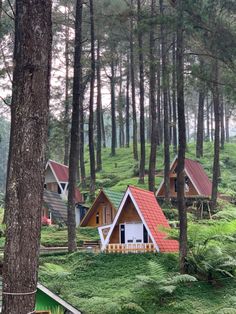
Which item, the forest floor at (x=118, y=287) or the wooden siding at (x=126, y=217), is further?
the wooden siding at (x=126, y=217)

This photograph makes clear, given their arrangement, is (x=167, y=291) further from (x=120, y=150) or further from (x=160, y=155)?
(x=120, y=150)

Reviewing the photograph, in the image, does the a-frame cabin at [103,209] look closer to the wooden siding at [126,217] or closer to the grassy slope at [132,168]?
the wooden siding at [126,217]

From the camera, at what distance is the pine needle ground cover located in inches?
392

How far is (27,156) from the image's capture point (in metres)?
5.08

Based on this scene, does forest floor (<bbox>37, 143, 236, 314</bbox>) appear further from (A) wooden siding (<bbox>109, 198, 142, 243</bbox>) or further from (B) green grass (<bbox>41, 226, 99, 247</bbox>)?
(B) green grass (<bbox>41, 226, 99, 247</bbox>)

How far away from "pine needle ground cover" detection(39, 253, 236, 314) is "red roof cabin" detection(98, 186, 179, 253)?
515 millimetres

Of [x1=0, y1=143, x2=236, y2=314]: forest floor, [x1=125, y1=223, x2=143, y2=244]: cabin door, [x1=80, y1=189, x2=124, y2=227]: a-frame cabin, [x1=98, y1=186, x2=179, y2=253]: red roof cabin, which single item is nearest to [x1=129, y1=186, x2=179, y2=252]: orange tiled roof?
[x1=98, y1=186, x2=179, y2=253]: red roof cabin

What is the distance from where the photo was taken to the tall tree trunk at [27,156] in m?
4.86

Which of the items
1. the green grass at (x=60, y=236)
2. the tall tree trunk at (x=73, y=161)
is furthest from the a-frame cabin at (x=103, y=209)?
the tall tree trunk at (x=73, y=161)

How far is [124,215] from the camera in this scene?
634 inches

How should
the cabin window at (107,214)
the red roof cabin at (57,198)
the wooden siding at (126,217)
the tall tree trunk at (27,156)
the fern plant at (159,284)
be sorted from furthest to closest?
the red roof cabin at (57,198) < the cabin window at (107,214) < the wooden siding at (126,217) < the fern plant at (159,284) < the tall tree trunk at (27,156)

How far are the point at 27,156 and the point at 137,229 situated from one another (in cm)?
1100

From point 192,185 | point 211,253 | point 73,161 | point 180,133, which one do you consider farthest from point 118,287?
point 192,185

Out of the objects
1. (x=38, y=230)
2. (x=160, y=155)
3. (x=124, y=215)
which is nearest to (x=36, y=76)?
(x=38, y=230)
